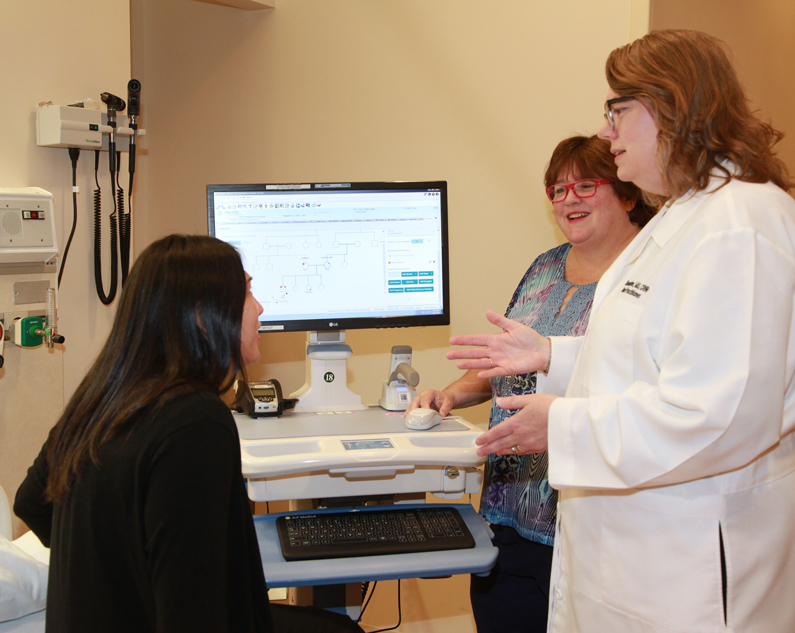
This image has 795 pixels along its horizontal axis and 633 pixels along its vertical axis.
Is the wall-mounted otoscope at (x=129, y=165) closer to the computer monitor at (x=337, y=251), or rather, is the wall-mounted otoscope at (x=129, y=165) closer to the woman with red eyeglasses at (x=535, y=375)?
the computer monitor at (x=337, y=251)

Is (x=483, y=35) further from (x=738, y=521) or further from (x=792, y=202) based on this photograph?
(x=738, y=521)

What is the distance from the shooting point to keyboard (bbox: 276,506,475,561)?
1.44 m

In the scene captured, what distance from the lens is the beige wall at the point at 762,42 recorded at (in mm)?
2502

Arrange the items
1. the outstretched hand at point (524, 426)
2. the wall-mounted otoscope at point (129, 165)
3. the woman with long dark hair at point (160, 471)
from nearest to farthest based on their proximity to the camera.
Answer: the woman with long dark hair at point (160, 471) < the outstretched hand at point (524, 426) < the wall-mounted otoscope at point (129, 165)

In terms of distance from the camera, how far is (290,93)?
3.05 m

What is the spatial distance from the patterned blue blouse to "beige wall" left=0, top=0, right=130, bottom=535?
57.3 inches

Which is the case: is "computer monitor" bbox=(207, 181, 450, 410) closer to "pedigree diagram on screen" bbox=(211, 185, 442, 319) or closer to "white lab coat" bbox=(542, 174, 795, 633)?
"pedigree diagram on screen" bbox=(211, 185, 442, 319)

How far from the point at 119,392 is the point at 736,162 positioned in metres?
1.00

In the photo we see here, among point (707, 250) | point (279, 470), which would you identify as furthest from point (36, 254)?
point (707, 250)

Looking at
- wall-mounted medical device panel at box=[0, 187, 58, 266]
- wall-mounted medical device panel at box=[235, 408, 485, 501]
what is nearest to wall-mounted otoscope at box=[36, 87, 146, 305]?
wall-mounted medical device panel at box=[0, 187, 58, 266]

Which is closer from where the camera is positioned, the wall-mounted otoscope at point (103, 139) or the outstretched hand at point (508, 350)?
the outstretched hand at point (508, 350)

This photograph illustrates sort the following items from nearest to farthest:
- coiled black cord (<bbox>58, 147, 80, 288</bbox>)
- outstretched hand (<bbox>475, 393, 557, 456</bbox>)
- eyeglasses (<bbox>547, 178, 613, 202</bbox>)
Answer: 1. outstretched hand (<bbox>475, 393, 557, 456</bbox>)
2. eyeglasses (<bbox>547, 178, 613, 202</bbox>)
3. coiled black cord (<bbox>58, 147, 80, 288</bbox>)

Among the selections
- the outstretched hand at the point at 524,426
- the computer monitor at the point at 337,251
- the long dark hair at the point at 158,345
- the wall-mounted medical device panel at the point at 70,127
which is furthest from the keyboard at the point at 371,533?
the wall-mounted medical device panel at the point at 70,127

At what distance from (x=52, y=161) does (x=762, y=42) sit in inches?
102
